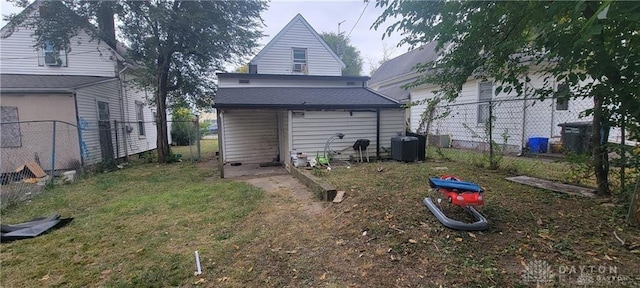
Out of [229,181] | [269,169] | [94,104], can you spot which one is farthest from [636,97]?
[94,104]

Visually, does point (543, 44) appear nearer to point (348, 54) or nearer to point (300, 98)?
point (300, 98)

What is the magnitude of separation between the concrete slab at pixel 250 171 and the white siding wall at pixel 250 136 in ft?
2.13

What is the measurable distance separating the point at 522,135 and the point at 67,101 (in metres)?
15.0

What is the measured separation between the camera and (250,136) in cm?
1060

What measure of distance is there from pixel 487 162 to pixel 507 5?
4950 millimetres

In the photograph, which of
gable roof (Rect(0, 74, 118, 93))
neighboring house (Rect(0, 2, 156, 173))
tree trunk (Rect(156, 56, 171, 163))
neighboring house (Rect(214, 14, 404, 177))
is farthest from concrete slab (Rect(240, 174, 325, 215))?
gable roof (Rect(0, 74, 118, 93))

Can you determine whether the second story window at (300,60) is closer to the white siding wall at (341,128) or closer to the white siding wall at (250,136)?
the white siding wall at (250,136)

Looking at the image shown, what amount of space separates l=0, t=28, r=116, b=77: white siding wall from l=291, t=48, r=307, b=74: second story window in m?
7.91

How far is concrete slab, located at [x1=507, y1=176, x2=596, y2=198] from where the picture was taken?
425 centimetres

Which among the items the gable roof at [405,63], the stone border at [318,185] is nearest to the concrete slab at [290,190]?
the stone border at [318,185]

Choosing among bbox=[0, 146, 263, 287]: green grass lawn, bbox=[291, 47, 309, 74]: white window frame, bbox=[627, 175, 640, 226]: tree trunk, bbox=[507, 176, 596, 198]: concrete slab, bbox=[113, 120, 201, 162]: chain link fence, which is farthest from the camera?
bbox=[291, 47, 309, 74]: white window frame

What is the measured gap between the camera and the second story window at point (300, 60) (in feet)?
48.7

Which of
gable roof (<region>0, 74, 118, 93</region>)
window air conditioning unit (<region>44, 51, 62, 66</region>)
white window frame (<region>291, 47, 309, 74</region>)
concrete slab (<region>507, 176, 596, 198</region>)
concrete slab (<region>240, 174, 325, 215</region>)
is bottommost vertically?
concrete slab (<region>240, 174, 325, 215</region>)

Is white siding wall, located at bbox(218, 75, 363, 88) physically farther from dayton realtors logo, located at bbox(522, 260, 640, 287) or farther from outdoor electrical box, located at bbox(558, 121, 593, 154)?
dayton realtors logo, located at bbox(522, 260, 640, 287)
